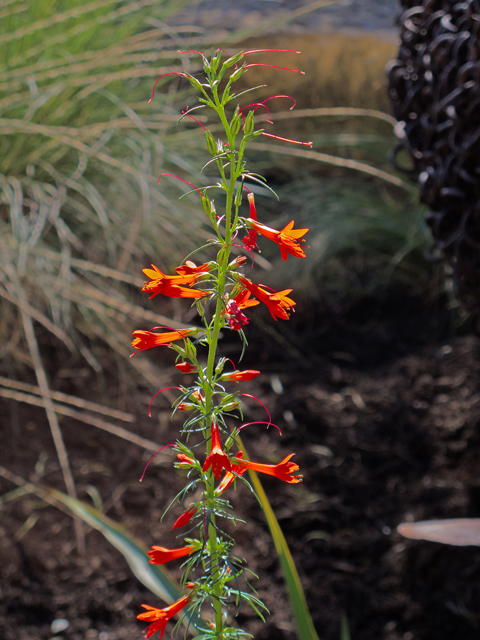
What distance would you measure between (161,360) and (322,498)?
53 cm

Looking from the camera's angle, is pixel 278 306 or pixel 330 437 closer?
pixel 278 306

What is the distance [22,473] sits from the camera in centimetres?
106

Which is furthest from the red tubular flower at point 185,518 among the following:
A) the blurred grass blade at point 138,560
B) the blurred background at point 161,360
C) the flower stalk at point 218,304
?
the blurred background at point 161,360

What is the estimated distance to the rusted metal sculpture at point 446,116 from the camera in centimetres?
73

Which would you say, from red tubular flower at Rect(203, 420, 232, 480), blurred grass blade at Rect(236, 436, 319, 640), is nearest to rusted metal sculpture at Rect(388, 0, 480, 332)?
blurred grass blade at Rect(236, 436, 319, 640)

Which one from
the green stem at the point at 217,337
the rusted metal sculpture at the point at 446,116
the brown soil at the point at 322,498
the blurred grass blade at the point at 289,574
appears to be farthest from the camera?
the brown soil at the point at 322,498

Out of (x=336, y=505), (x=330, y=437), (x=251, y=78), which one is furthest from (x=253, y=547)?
(x=251, y=78)

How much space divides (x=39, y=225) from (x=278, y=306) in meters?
0.95

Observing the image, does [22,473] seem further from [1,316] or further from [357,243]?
[357,243]

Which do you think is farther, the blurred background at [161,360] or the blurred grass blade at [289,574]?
the blurred background at [161,360]

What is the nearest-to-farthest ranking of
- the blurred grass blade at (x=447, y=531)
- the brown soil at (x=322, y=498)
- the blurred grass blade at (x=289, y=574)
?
the blurred grass blade at (x=289, y=574) < the blurred grass blade at (x=447, y=531) < the brown soil at (x=322, y=498)

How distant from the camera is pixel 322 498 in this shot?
1.04 metres

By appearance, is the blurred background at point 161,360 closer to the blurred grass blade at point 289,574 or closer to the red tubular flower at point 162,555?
the blurred grass blade at point 289,574

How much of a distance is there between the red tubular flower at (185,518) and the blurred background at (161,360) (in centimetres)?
62
